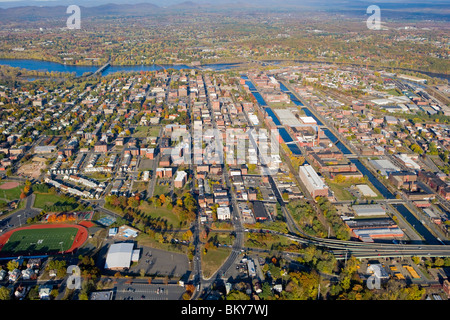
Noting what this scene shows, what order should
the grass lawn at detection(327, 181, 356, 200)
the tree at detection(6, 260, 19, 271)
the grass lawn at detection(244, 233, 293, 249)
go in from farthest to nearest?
the grass lawn at detection(327, 181, 356, 200), the grass lawn at detection(244, 233, 293, 249), the tree at detection(6, 260, 19, 271)

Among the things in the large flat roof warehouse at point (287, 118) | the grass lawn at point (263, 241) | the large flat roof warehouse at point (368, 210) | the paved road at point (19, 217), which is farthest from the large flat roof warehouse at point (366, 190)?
the paved road at point (19, 217)

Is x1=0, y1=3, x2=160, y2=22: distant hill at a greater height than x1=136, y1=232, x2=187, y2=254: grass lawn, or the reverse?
x1=0, y1=3, x2=160, y2=22: distant hill

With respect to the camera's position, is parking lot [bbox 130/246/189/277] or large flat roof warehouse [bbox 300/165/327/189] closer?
parking lot [bbox 130/246/189/277]

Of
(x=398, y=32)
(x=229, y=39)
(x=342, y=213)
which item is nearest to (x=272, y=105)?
(x=342, y=213)

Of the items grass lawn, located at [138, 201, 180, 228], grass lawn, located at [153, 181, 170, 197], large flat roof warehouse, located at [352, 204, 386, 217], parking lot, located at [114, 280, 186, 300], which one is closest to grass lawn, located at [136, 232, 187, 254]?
grass lawn, located at [138, 201, 180, 228]

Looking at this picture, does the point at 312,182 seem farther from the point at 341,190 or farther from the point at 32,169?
the point at 32,169

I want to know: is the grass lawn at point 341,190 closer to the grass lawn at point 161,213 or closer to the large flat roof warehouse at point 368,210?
the large flat roof warehouse at point 368,210

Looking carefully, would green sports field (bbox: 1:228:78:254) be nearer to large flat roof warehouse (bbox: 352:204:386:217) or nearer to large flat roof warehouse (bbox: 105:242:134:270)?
large flat roof warehouse (bbox: 105:242:134:270)
